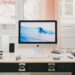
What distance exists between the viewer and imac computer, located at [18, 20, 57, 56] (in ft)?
9.66

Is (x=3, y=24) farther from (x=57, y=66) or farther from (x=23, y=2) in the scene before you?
(x=57, y=66)

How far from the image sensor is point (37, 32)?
9.66 ft

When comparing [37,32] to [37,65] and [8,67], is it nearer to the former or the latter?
[37,65]

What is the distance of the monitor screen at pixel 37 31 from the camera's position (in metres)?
2.94

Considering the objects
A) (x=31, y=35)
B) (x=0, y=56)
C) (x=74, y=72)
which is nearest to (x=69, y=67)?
(x=74, y=72)

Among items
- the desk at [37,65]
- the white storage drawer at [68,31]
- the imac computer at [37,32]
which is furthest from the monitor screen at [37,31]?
the white storage drawer at [68,31]

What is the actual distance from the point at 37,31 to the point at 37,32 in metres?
0.01

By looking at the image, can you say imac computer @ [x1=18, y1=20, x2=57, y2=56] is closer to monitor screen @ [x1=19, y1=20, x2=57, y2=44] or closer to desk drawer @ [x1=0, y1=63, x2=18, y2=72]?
monitor screen @ [x1=19, y1=20, x2=57, y2=44]

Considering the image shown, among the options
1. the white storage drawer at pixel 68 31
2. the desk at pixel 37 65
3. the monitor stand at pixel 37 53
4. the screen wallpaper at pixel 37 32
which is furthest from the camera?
the white storage drawer at pixel 68 31

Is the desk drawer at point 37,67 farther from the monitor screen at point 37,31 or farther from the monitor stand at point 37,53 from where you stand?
the monitor screen at point 37,31

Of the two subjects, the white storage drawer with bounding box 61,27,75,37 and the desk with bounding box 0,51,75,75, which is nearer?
the desk with bounding box 0,51,75,75

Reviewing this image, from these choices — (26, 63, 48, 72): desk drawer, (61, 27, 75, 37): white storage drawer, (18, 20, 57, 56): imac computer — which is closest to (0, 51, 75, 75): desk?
(26, 63, 48, 72): desk drawer

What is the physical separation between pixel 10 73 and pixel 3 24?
131 centimetres

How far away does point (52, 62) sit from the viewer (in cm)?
257
